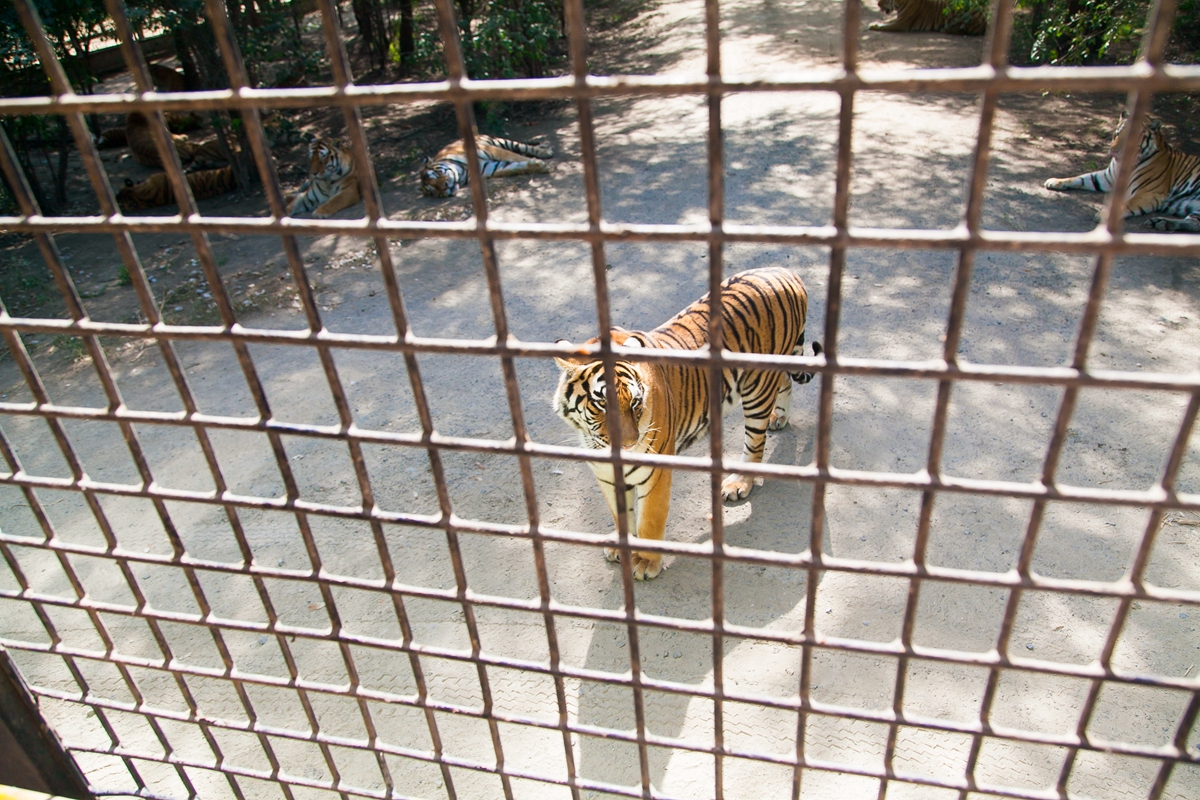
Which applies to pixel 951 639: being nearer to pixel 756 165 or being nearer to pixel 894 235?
pixel 894 235

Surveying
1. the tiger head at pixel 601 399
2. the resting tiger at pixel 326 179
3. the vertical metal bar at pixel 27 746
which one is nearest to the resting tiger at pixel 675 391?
the tiger head at pixel 601 399

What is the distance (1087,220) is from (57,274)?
20.3 feet

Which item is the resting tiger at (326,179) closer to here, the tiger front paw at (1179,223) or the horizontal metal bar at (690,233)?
the horizontal metal bar at (690,233)

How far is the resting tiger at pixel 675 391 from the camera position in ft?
8.71

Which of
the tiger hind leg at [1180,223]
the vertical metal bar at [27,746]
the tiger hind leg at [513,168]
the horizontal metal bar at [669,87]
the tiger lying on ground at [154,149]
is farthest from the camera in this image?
the tiger lying on ground at [154,149]

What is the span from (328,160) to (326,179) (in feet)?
0.58

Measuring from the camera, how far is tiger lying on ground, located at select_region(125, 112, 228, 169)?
8.48 m

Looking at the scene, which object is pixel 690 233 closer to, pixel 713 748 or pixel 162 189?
pixel 713 748

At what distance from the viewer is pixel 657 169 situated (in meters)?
7.19

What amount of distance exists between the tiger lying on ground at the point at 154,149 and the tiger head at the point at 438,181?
2704 mm

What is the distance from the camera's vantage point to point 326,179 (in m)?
7.50

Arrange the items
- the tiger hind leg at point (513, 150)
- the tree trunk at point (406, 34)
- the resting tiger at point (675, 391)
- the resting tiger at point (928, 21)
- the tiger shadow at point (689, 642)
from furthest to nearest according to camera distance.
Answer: the resting tiger at point (928, 21), the tree trunk at point (406, 34), the tiger hind leg at point (513, 150), the resting tiger at point (675, 391), the tiger shadow at point (689, 642)

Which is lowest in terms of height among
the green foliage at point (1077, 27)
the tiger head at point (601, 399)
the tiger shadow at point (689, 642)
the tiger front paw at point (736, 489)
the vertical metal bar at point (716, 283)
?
the tiger shadow at point (689, 642)

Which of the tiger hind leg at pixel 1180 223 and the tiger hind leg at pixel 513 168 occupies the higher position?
the tiger hind leg at pixel 513 168
